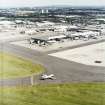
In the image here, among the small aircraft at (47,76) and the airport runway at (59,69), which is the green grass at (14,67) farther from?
the small aircraft at (47,76)

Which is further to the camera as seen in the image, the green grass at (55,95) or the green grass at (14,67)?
the green grass at (14,67)

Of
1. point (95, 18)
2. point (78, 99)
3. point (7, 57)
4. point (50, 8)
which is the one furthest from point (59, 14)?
point (78, 99)

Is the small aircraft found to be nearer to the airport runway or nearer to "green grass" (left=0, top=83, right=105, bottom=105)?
the airport runway

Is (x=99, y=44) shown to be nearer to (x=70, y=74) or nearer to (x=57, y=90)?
(x=70, y=74)

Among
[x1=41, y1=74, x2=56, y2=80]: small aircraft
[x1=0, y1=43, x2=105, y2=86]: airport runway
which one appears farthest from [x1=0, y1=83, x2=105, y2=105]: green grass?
[x1=41, y1=74, x2=56, y2=80]: small aircraft

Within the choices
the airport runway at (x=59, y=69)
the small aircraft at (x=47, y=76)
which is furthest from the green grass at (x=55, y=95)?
the small aircraft at (x=47, y=76)

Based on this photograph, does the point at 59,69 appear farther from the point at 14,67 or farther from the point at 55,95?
the point at 55,95
